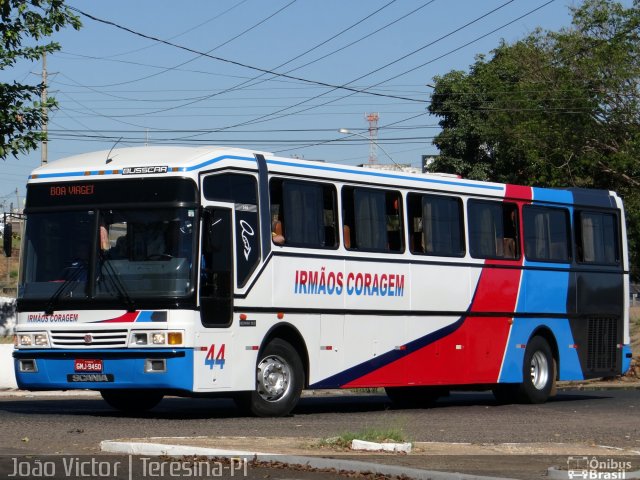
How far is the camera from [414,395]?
21.9m

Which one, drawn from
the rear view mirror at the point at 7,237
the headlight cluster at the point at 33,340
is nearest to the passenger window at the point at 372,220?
the headlight cluster at the point at 33,340

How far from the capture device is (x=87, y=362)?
16.1 m

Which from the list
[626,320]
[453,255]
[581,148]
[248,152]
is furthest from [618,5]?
[248,152]

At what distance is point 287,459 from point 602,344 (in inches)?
536

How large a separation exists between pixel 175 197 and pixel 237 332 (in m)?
1.83

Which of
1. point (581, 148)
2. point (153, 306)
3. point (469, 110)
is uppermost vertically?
point (469, 110)

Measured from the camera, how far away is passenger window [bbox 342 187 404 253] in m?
18.5

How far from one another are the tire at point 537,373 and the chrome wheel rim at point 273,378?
19.6ft

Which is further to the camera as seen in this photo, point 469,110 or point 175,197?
point 469,110

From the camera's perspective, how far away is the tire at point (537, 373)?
72.2ft

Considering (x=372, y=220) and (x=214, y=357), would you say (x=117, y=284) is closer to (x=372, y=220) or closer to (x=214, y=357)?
(x=214, y=357)

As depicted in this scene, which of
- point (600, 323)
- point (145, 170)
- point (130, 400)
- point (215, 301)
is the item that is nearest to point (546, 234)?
point (600, 323)

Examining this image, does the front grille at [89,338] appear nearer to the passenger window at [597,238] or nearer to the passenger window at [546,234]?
the passenger window at [546,234]

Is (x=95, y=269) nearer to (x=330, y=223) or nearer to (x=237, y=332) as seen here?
(x=237, y=332)
